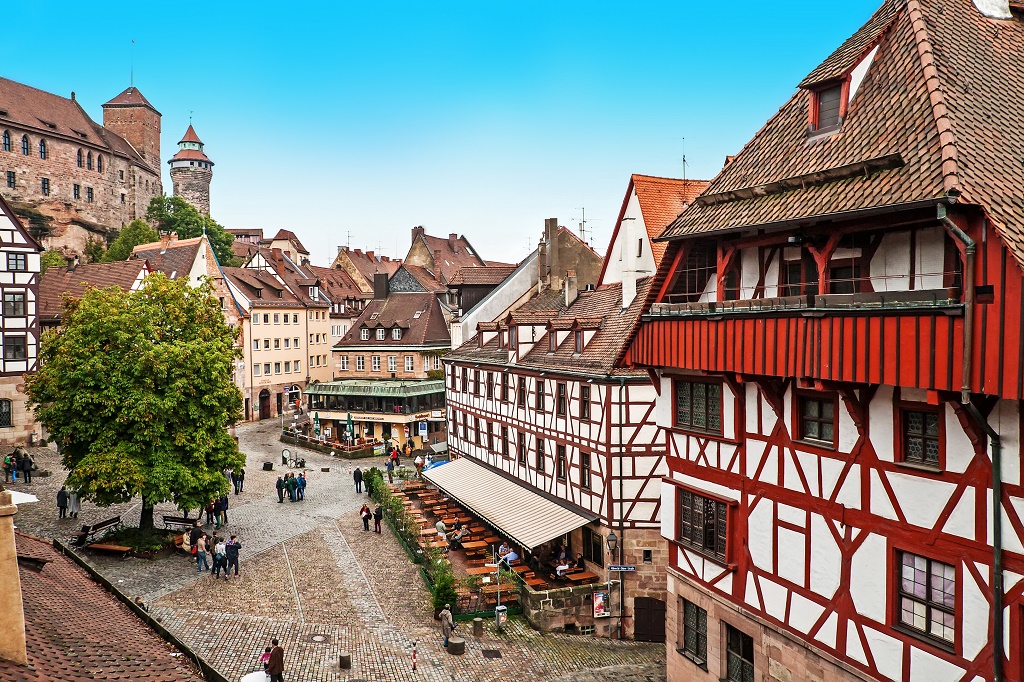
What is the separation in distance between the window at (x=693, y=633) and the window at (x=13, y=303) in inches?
1669

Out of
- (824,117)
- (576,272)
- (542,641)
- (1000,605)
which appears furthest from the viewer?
(576,272)

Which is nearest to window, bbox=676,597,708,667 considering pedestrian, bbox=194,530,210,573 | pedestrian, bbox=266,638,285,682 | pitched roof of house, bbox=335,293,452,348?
pedestrian, bbox=266,638,285,682

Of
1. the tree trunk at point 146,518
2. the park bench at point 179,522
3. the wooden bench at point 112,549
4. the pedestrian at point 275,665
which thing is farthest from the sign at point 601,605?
the tree trunk at point 146,518

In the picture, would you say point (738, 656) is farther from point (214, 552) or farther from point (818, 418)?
point (214, 552)

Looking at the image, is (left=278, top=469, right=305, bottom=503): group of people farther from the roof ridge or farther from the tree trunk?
the roof ridge

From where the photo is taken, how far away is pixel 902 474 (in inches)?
431

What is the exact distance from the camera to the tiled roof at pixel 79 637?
1035 centimetres

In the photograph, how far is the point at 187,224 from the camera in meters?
96.9

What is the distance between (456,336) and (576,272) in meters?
8.06

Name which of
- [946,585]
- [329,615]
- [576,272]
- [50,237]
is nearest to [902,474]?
[946,585]

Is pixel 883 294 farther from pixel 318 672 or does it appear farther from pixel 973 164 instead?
pixel 318 672

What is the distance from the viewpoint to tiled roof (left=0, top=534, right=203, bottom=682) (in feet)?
34.0

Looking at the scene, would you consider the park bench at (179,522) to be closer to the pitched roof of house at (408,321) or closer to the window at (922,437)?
the window at (922,437)

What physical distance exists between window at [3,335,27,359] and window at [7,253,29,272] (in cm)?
376
